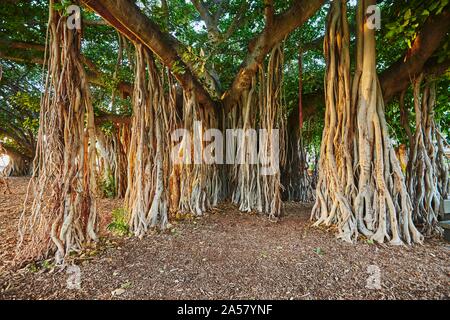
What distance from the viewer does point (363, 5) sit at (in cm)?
218

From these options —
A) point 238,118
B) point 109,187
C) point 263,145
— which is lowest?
point 109,187

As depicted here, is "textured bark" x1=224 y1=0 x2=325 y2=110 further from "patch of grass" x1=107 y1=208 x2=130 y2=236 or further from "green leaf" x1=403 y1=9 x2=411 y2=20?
"patch of grass" x1=107 y1=208 x2=130 y2=236

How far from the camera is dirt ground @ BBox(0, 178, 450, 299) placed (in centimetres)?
126

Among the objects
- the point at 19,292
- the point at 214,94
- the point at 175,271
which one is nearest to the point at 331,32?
the point at 214,94

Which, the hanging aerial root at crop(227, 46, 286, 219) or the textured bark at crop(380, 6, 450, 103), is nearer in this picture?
the textured bark at crop(380, 6, 450, 103)

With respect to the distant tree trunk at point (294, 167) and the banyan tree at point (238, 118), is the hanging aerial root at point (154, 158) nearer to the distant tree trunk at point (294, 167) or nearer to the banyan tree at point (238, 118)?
the banyan tree at point (238, 118)

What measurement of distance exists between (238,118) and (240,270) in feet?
7.82

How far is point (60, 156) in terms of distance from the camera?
1695mm

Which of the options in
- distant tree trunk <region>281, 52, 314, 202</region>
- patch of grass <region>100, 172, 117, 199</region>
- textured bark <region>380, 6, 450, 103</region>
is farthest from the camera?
patch of grass <region>100, 172, 117, 199</region>

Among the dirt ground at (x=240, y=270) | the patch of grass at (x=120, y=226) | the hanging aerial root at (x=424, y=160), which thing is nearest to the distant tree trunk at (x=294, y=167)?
the hanging aerial root at (x=424, y=160)

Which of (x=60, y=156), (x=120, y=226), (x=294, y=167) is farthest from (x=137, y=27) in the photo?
(x=294, y=167)

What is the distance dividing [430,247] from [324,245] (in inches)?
33.7

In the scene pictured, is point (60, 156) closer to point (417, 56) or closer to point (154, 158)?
point (154, 158)

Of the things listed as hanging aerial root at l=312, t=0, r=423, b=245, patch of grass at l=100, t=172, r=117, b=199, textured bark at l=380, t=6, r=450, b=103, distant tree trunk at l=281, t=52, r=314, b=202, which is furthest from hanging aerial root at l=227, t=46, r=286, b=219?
patch of grass at l=100, t=172, r=117, b=199
